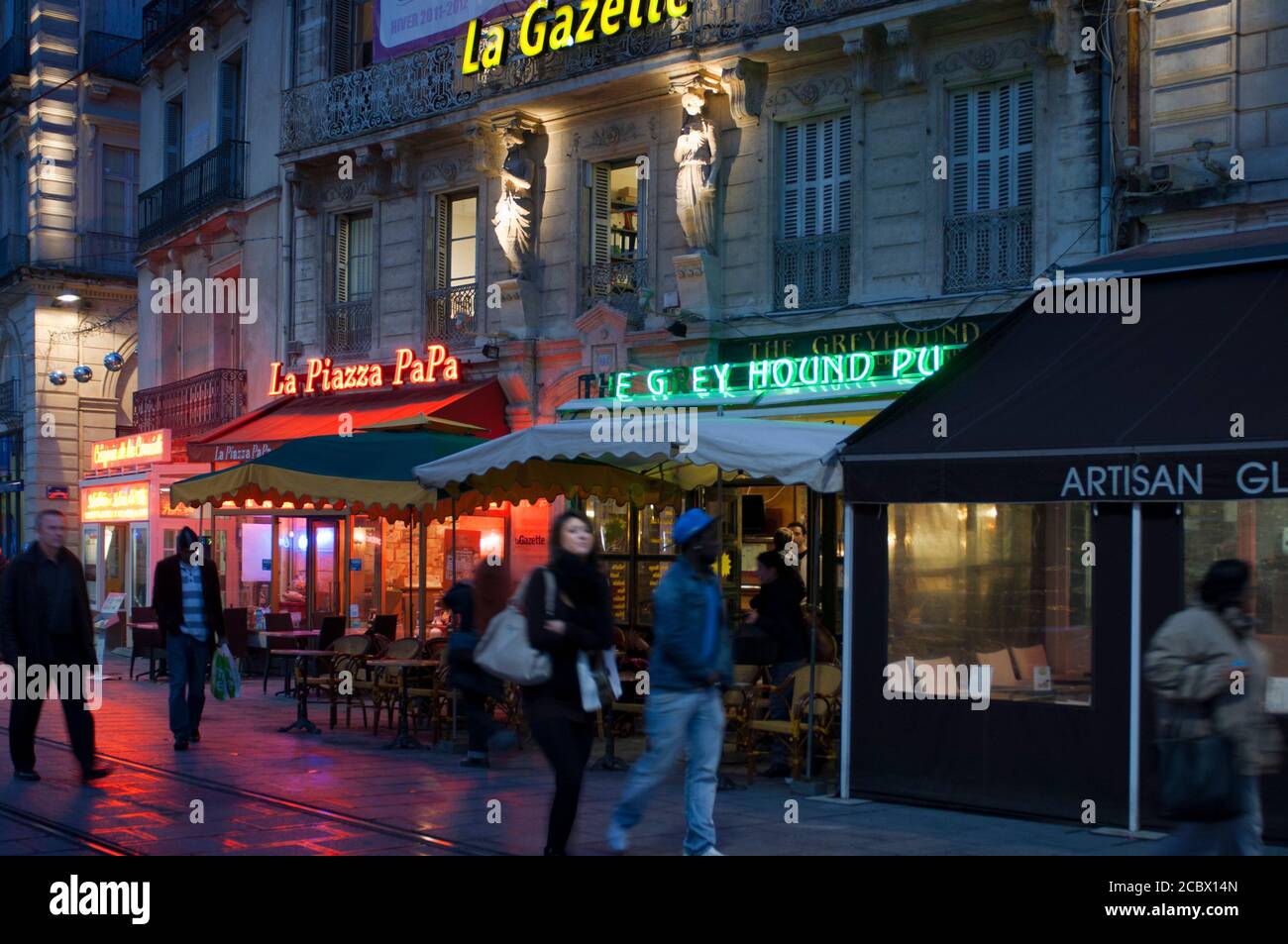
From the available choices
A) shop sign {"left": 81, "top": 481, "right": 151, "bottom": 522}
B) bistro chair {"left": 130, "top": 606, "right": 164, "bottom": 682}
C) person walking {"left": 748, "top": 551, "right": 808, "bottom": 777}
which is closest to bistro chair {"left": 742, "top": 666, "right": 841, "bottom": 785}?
person walking {"left": 748, "top": 551, "right": 808, "bottom": 777}

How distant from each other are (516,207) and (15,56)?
19.9m

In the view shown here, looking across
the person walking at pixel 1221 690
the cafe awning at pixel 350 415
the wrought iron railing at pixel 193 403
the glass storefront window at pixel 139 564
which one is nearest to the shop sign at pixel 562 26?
the cafe awning at pixel 350 415

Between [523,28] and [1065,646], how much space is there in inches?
462

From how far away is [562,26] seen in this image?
59.4 ft

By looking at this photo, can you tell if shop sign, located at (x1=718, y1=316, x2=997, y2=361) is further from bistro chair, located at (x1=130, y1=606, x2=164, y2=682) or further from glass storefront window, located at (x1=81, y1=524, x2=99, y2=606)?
glass storefront window, located at (x1=81, y1=524, x2=99, y2=606)

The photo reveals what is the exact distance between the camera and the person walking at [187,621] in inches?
494

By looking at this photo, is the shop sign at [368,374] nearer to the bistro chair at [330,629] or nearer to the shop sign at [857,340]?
the bistro chair at [330,629]

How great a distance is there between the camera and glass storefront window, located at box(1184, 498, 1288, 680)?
8.87m

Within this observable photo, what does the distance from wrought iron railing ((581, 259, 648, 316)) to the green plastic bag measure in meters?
6.87

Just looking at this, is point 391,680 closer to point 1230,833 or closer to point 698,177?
point 698,177

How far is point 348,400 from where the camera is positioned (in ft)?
70.2

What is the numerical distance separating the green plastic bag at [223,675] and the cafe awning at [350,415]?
545cm
